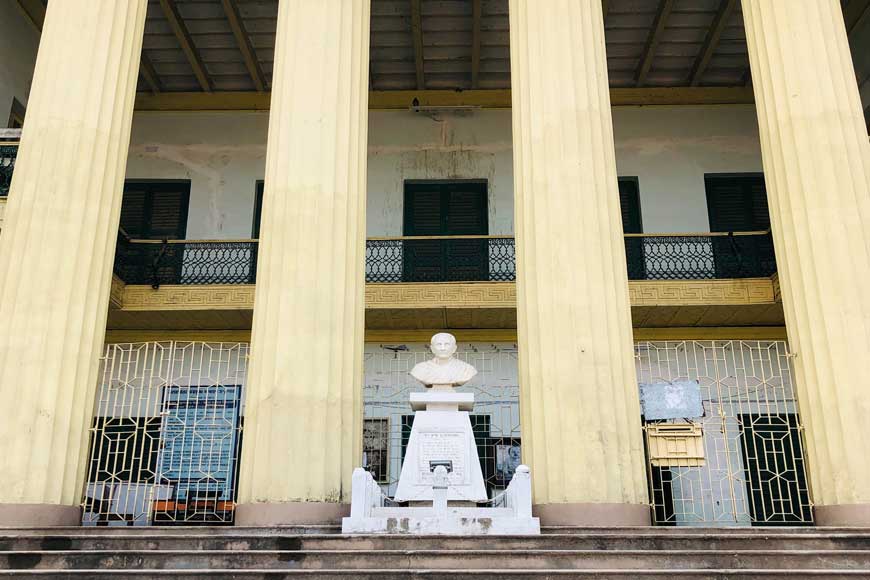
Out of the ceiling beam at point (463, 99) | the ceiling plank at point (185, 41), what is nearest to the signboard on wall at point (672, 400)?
the ceiling beam at point (463, 99)

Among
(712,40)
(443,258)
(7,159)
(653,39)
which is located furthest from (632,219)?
(7,159)

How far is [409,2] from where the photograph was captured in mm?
12961

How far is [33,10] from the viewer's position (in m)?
13.6

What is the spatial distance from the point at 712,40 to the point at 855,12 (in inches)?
88.4

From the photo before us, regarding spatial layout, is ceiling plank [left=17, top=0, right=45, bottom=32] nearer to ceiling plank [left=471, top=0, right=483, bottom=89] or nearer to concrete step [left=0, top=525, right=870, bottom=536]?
ceiling plank [left=471, top=0, right=483, bottom=89]

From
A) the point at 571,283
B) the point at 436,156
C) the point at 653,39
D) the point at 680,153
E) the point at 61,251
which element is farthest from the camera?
the point at 436,156

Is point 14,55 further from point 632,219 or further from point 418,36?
point 632,219

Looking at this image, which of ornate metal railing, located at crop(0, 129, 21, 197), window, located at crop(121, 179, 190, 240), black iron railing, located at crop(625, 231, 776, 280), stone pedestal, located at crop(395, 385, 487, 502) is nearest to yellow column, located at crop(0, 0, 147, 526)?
ornate metal railing, located at crop(0, 129, 21, 197)

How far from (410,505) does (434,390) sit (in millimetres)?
1044

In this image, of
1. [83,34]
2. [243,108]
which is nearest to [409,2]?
[243,108]

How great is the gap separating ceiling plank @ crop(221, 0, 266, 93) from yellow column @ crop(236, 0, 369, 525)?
4.49m

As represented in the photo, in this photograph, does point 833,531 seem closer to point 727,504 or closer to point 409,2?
point 727,504

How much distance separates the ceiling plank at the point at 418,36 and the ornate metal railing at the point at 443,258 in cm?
330

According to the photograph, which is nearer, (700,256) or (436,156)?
(700,256)
